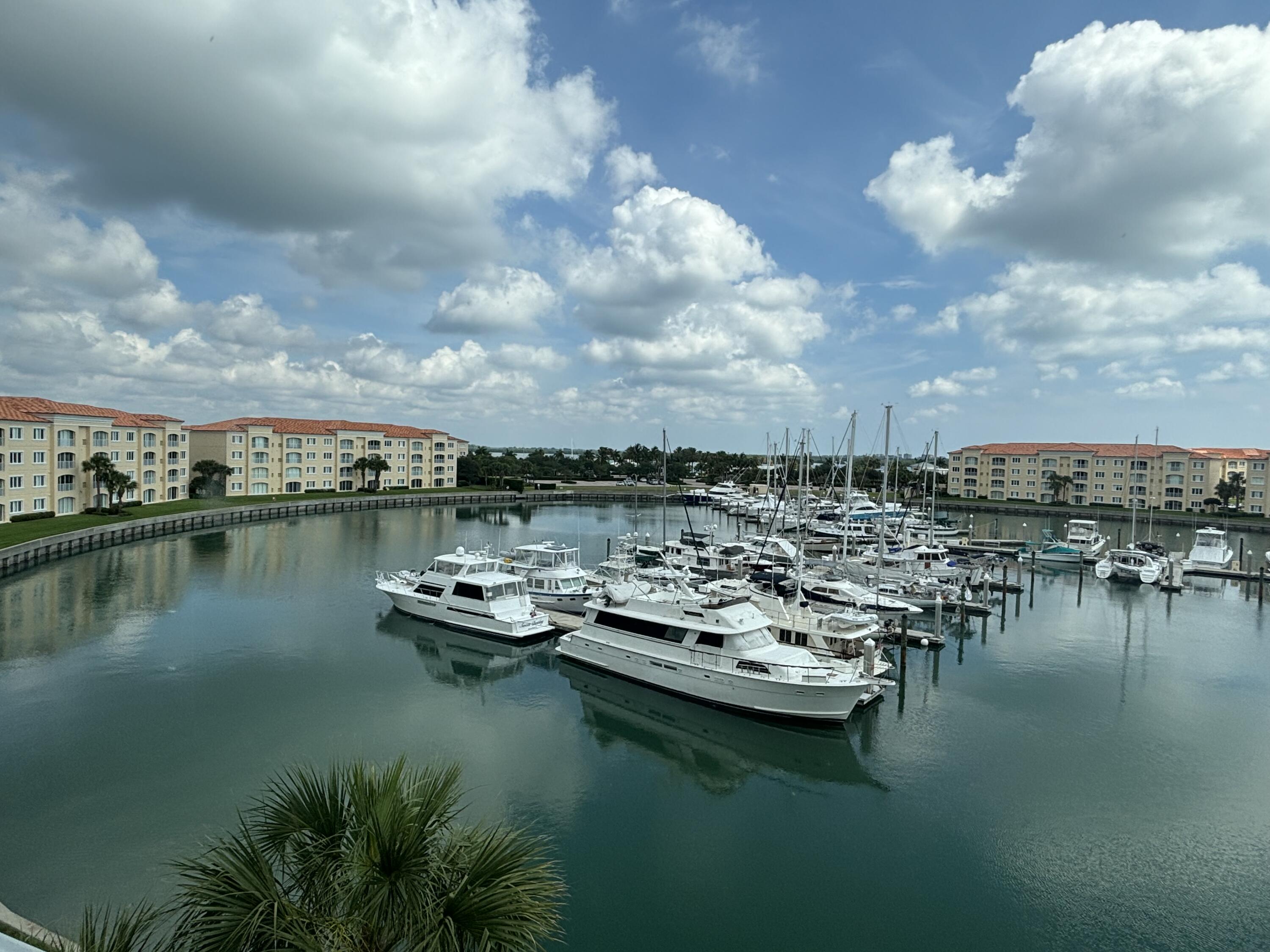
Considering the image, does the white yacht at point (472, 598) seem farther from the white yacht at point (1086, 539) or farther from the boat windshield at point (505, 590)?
the white yacht at point (1086, 539)

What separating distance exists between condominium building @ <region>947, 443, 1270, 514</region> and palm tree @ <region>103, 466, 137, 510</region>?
11176cm

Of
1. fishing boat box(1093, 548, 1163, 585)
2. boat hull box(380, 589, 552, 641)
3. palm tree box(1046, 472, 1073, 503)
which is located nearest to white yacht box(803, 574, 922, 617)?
boat hull box(380, 589, 552, 641)

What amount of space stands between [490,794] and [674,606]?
9566mm

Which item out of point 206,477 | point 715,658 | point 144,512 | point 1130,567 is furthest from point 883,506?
point 206,477

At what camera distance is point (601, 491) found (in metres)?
122

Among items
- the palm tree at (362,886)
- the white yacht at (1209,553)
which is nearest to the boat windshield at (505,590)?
the palm tree at (362,886)

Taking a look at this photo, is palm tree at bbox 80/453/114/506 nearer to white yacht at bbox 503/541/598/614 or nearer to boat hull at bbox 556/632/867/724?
white yacht at bbox 503/541/598/614

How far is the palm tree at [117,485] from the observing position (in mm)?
64250

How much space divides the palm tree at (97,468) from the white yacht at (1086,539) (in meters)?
85.3

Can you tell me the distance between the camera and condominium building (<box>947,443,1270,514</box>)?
93.7 m

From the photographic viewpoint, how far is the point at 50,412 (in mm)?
60281

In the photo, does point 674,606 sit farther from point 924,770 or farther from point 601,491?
point 601,491

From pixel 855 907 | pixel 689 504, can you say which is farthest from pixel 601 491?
pixel 855 907

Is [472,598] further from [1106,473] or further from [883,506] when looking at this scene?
[1106,473]
